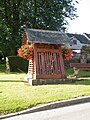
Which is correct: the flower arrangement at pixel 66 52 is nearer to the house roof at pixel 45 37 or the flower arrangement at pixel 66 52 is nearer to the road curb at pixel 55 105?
the house roof at pixel 45 37

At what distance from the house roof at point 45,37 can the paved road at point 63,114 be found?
5.98 meters

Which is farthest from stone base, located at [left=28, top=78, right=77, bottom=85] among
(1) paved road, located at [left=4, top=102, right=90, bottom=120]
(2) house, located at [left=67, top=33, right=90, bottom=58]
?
(2) house, located at [left=67, top=33, right=90, bottom=58]

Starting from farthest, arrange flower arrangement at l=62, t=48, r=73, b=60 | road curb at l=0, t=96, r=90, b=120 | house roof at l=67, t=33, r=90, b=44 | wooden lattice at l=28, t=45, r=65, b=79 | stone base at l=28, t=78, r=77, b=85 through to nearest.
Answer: house roof at l=67, t=33, r=90, b=44 → flower arrangement at l=62, t=48, r=73, b=60 → wooden lattice at l=28, t=45, r=65, b=79 → stone base at l=28, t=78, r=77, b=85 → road curb at l=0, t=96, r=90, b=120

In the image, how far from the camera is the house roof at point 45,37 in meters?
14.0

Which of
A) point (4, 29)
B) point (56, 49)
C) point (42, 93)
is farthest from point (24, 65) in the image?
point (42, 93)

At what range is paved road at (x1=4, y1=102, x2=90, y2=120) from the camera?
24.2 feet

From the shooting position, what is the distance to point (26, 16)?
3131cm

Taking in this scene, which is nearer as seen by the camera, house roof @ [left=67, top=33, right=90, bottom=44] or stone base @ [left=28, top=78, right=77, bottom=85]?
stone base @ [left=28, top=78, right=77, bottom=85]

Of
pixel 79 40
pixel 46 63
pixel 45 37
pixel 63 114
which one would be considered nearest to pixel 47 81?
pixel 46 63

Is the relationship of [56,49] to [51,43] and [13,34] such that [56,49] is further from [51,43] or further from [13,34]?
[13,34]

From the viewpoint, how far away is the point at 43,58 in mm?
14344

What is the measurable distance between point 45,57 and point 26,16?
17715 millimetres

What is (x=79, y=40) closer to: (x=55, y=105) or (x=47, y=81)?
(x=47, y=81)

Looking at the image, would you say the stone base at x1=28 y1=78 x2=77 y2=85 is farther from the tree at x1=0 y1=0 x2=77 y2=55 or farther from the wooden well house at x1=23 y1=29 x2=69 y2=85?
the tree at x1=0 y1=0 x2=77 y2=55
